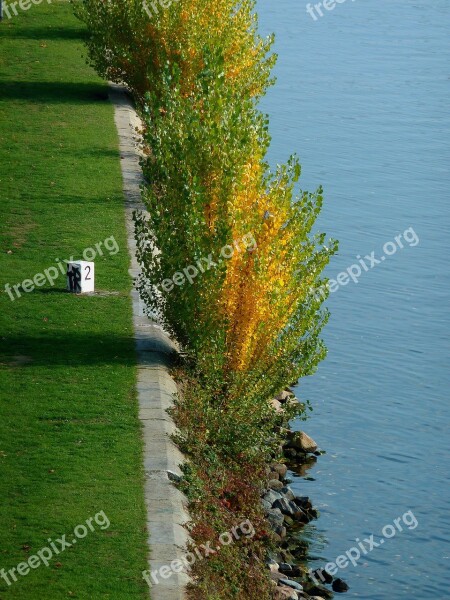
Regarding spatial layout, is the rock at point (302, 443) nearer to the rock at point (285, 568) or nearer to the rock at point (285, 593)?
the rock at point (285, 568)

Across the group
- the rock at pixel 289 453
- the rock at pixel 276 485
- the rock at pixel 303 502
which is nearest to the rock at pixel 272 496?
the rock at pixel 276 485

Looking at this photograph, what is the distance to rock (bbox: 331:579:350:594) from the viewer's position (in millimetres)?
14562

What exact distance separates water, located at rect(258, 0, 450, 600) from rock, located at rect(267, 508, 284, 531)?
59 cm

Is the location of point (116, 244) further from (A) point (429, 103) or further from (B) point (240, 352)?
(A) point (429, 103)

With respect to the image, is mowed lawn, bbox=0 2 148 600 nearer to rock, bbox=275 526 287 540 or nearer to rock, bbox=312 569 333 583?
rock, bbox=275 526 287 540

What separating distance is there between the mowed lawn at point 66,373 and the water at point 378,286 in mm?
3617

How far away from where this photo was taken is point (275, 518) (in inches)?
599

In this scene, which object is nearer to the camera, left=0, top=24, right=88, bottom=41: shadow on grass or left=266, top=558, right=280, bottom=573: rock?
left=266, top=558, right=280, bottom=573: rock

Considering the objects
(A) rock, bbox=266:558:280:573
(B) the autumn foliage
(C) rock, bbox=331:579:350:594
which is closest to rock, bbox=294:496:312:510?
(B) the autumn foliage

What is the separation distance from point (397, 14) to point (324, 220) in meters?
26.4

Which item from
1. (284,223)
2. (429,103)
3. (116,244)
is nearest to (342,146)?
(429,103)

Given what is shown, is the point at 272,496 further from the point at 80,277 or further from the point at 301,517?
the point at 80,277

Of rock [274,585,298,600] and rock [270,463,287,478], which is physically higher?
rock [270,463,287,478]

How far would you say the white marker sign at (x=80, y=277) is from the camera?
1717cm
